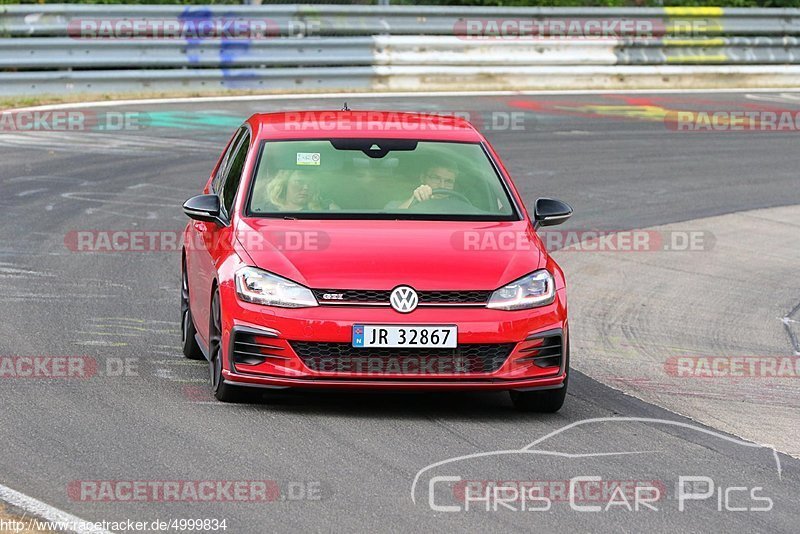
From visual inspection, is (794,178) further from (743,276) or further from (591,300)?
(591,300)

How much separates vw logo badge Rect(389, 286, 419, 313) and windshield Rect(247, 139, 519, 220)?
0.92m

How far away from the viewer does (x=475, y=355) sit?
25.2 ft

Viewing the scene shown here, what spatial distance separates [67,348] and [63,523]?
361 centimetres

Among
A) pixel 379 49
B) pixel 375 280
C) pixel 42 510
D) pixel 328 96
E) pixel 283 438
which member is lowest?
pixel 328 96

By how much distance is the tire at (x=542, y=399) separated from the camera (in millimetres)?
7961

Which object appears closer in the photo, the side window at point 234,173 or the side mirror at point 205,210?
the side mirror at point 205,210

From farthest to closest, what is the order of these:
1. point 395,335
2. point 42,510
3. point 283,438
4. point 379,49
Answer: point 379,49, point 395,335, point 283,438, point 42,510

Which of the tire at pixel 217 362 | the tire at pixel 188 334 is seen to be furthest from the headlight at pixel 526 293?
the tire at pixel 188 334

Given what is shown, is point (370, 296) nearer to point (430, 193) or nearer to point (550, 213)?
point (430, 193)

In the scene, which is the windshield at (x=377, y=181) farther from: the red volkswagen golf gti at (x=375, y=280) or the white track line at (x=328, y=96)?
the white track line at (x=328, y=96)

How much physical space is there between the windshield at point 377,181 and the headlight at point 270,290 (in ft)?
2.37

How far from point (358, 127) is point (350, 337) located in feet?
6.80

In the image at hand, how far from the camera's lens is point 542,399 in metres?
7.99

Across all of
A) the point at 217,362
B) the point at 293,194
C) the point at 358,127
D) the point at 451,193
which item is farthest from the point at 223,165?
the point at 217,362
